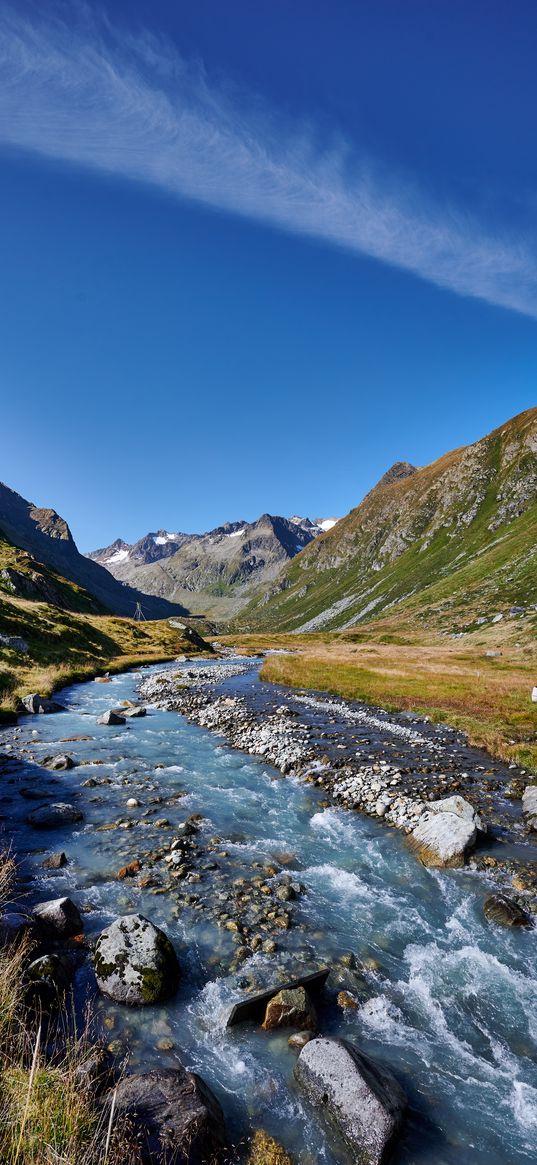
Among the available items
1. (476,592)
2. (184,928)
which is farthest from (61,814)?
(476,592)

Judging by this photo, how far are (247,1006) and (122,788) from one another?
13.8m

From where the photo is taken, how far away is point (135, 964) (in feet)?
33.0

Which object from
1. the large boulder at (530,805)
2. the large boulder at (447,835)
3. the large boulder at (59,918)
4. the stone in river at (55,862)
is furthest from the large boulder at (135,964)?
the large boulder at (530,805)

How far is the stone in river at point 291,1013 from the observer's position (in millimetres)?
9266

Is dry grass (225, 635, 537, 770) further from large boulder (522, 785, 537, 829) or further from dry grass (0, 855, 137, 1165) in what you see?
dry grass (0, 855, 137, 1165)

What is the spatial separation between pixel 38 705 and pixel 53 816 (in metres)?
22.1

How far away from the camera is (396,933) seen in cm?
1247

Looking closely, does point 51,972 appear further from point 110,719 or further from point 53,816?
point 110,719

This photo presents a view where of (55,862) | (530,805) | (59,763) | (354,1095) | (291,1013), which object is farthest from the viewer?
(59,763)

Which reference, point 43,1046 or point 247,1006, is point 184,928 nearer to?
Answer: point 247,1006

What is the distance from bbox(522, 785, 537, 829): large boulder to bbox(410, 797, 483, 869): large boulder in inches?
89.3

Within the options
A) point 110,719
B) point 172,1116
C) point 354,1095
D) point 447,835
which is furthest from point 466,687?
point 172,1116

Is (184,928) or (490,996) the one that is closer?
(490,996)

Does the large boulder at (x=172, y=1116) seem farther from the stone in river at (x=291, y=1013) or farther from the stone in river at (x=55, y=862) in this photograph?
the stone in river at (x=55, y=862)
